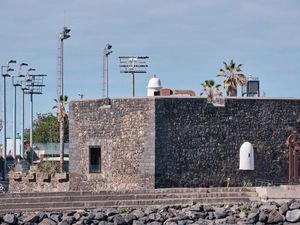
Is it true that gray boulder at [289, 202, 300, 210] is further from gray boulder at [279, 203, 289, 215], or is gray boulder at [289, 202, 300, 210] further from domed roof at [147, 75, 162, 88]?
domed roof at [147, 75, 162, 88]

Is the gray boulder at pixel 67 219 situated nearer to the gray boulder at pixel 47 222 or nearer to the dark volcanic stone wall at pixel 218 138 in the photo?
the gray boulder at pixel 47 222

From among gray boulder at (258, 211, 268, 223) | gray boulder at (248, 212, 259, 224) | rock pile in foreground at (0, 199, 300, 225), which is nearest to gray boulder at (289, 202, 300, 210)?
rock pile in foreground at (0, 199, 300, 225)

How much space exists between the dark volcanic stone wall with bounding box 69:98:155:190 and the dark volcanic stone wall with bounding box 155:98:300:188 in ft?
1.46

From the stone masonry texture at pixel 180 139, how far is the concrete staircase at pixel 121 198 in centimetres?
121

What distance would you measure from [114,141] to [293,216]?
7.75 metres

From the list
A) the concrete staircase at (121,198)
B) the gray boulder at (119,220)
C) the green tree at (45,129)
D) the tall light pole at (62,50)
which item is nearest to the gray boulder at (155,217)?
the gray boulder at (119,220)

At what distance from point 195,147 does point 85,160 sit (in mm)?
4252

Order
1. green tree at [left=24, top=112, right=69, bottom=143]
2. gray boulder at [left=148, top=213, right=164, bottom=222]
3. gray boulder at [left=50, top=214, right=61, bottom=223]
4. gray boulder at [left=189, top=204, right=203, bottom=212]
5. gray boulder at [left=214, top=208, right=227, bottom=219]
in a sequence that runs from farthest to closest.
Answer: green tree at [left=24, top=112, right=69, bottom=143]
gray boulder at [left=189, top=204, right=203, bottom=212]
gray boulder at [left=214, top=208, right=227, bottom=219]
gray boulder at [left=148, top=213, right=164, bottom=222]
gray boulder at [left=50, top=214, right=61, bottom=223]

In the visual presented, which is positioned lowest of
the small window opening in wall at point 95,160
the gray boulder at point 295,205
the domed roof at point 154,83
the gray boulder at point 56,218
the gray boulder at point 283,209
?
the gray boulder at point 56,218

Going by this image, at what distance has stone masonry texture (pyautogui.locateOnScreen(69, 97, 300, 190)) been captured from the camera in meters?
32.8

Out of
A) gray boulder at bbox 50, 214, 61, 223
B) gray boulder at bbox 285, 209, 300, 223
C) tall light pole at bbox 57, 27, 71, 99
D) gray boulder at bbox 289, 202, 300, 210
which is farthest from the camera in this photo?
tall light pole at bbox 57, 27, 71, 99

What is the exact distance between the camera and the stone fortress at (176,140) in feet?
108

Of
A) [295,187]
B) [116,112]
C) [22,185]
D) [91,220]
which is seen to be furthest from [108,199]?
[22,185]

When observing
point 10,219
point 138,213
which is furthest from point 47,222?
point 138,213
